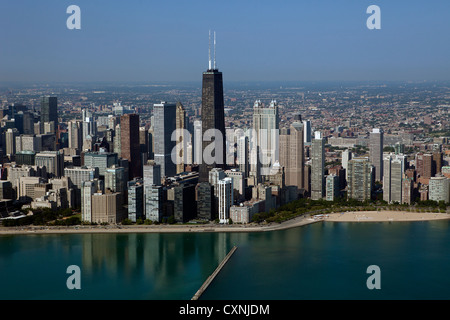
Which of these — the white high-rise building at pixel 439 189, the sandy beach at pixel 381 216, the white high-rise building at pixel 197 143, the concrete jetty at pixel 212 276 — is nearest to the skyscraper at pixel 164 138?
the white high-rise building at pixel 197 143

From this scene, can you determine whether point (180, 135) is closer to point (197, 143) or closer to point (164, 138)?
point (197, 143)

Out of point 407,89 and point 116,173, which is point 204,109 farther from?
point 407,89

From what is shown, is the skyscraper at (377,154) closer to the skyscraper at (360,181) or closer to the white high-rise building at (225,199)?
the skyscraper at (360,181)

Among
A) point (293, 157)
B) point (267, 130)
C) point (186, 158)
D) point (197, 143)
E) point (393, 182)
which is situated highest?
point (267, 130)

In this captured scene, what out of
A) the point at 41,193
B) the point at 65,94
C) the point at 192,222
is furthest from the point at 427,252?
the point at 65,94

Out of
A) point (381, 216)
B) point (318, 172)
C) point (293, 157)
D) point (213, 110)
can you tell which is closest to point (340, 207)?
point (381, 216)

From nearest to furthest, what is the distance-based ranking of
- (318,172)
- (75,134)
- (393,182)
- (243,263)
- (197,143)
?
(243,263), (393,182), (318,172), (197,143), (75,134)

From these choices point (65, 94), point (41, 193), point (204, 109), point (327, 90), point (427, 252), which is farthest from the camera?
point (327, 90)
